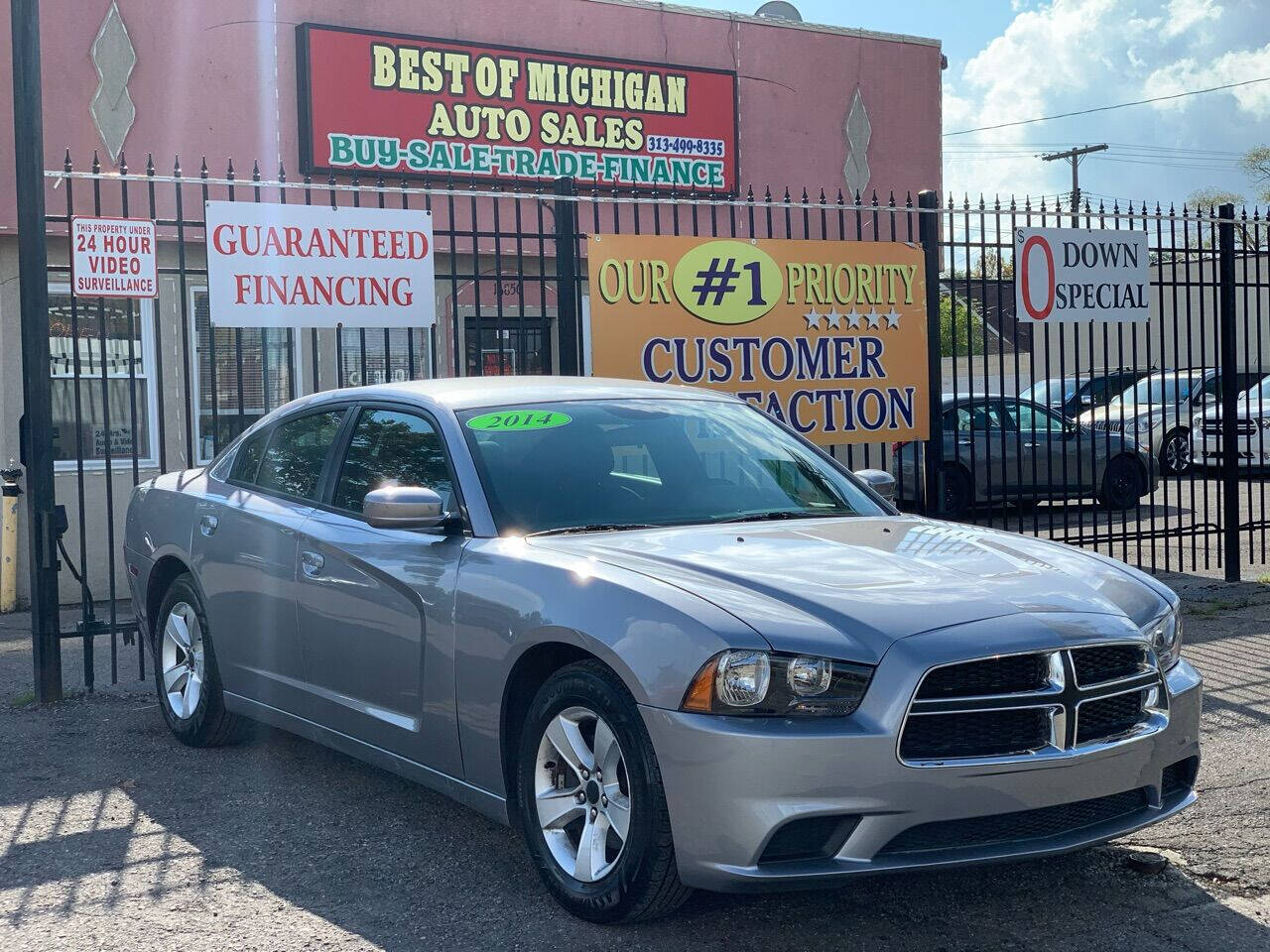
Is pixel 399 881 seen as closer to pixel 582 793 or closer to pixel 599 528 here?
pixel 582 793

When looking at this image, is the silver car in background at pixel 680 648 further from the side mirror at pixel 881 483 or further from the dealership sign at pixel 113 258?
the dealership sign at pixel 113 258

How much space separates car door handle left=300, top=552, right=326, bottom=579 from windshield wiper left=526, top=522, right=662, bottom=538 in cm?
106

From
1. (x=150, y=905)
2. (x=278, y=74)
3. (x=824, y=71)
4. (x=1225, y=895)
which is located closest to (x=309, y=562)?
(x=150, y=905)

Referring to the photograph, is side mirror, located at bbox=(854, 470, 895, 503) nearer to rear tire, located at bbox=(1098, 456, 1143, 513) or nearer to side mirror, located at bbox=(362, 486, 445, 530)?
side mirror, located at bbox=(362, 486, 445, 530)

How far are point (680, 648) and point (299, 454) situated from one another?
271cm

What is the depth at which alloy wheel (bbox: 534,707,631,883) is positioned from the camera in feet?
13.2

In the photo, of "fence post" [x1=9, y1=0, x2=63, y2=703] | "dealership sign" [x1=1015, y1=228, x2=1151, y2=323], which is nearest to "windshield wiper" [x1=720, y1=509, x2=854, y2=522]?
"fence post" [x1=9, y1=0, x2=63, y2=703]

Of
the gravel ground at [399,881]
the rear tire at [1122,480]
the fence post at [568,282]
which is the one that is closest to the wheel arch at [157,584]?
the gravel ground at [399,881]

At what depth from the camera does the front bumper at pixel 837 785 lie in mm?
3678

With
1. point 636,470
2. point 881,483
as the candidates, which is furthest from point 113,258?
point 881,483

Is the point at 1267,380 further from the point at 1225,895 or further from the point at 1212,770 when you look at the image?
the point at 1225,895

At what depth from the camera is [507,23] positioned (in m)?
14.0

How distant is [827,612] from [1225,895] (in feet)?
5.27

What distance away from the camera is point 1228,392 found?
11.0 m
